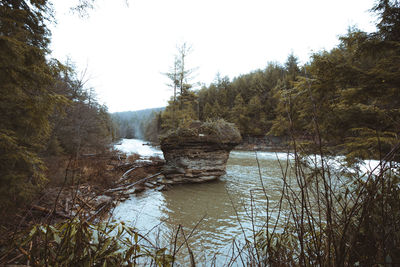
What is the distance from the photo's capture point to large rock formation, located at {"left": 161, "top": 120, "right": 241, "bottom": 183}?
298 inches

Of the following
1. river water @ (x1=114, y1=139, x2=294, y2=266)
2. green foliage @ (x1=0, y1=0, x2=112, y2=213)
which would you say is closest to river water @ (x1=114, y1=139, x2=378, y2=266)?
river water @ (x1=114, y1=139, x2=294, y2=266)

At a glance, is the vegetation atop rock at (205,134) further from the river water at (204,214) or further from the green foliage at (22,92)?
the green foliage at (22,92)

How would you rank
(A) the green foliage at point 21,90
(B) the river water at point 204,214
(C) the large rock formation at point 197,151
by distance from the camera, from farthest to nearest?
(C) the large rock formation at point 197,151 < (B) the river water at point 204,214 < (A) the green foliage at point 21,90

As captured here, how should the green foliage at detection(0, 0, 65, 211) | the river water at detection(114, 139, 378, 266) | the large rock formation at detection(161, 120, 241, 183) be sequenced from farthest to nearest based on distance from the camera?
the large rock formation at detection(161, 120, 241, 183) → the river water at detection(114, 139, 378, 266) → the green foliage at detection(0, 0, 65, 211)

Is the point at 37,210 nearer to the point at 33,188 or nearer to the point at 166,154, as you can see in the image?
the point at 33,188

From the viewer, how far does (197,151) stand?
7707 millimetres

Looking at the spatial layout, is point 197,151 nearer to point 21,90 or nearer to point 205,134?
point 205,134

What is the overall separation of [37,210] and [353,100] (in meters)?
6.91

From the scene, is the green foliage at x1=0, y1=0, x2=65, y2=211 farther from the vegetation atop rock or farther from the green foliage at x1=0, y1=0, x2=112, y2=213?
the vegetation atop rock

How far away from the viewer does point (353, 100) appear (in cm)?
333

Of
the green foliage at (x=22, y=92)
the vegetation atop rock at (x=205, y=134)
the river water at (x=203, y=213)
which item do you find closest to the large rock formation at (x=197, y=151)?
the vegetation atop rock at (x=205, y=134)

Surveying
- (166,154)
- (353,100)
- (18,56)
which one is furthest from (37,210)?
(353,100)

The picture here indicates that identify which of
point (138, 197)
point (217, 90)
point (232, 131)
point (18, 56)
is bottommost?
point (138, 197)

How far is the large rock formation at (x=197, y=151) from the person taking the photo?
7.57m
